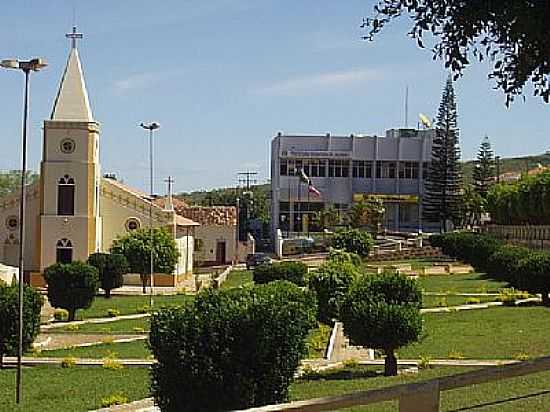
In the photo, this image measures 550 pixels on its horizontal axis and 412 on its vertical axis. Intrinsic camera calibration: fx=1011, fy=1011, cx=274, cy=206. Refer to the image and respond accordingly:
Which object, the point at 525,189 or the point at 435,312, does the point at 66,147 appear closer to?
the point at 525,189

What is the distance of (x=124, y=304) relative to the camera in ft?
125

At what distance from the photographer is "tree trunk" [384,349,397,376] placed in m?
16.3

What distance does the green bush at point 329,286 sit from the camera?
23844 mm

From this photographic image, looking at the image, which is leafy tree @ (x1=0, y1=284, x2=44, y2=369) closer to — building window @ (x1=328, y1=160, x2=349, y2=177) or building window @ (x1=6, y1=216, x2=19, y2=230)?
building window @ (x1=6, y1=216, x2=19, y2=230)

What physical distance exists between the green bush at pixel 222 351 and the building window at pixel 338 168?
70.7 metres

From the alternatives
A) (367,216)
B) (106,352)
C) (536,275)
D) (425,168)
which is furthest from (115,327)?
(425,168)

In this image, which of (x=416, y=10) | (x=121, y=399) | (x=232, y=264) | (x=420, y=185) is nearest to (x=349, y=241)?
(x=232, y=264)

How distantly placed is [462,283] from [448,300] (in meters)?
7.78

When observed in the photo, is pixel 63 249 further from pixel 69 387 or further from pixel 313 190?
pixel 69 387

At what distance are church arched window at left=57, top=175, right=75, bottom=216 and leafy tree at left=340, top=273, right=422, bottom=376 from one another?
36290mm

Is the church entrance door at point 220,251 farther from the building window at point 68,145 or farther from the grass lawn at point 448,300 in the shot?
the grass lawn at point 448,300

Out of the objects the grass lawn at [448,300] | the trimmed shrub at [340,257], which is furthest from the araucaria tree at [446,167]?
the grass lawn at [448,300]

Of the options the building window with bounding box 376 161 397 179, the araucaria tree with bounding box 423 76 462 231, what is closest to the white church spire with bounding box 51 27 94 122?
the araucaria tree with bounding box 423 76 462 231

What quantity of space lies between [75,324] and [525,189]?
97.7ft
